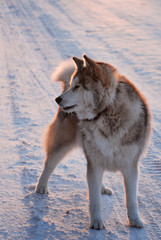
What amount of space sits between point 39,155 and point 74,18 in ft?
24.9

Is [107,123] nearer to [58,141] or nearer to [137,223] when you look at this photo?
[58,141]

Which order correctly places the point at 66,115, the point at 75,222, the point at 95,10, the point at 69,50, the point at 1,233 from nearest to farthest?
the point at 1,233
the point at 75,222
the point at 66,115
the point at 69,50
the point at 95,10

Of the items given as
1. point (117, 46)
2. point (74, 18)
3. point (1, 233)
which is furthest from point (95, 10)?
point (1, 233)

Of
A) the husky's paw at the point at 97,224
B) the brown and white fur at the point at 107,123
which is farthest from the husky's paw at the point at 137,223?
the husky's paw at the point at 97,224

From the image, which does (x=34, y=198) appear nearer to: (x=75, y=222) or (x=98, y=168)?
(x=75, y=222)

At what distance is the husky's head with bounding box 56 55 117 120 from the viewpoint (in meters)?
2.89

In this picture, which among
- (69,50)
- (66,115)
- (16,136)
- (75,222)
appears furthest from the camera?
(69,50)

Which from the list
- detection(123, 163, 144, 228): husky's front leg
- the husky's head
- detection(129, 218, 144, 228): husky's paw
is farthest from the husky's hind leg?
detection(129, 218, 144, 228): husky's paw

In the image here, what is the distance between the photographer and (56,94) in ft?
19.8

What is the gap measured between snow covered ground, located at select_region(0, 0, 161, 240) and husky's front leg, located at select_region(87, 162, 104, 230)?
9 cm

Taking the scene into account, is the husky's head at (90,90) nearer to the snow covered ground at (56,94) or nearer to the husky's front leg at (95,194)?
the husky's front leg at (95,194)

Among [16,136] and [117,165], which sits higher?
[117,165]

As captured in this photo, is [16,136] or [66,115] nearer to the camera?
[66,115]

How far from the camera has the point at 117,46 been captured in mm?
8711
